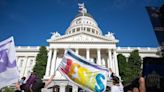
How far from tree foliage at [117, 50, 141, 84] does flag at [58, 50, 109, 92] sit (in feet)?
113

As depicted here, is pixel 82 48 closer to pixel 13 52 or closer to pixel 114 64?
pixel 114 64

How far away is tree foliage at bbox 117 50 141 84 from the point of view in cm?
4259

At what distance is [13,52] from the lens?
22.6ft

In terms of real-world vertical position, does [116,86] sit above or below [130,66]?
below

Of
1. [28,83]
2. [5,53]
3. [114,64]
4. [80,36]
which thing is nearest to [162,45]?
[28,83]

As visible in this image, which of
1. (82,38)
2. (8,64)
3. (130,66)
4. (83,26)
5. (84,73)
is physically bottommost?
(84,73)

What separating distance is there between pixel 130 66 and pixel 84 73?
125ft

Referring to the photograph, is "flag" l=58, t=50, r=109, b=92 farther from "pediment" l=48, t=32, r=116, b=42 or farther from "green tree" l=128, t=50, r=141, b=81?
"pediment" l=48, t=32, r=116, b=42

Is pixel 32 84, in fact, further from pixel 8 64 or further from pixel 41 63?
pixel 41 63

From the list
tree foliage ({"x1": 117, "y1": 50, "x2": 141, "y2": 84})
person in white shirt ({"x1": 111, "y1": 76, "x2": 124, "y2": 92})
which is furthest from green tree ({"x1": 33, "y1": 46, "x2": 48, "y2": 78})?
person in white shirt ({"x1": 111, "y1": 76, "x2": 124, "y2": 92})

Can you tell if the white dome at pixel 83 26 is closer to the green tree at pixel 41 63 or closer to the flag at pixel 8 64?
the green tree at pixel 41 63

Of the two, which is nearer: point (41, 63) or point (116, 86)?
point (116, 86)

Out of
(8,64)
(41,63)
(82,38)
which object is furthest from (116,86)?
(82,38)

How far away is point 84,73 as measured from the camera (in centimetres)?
814
